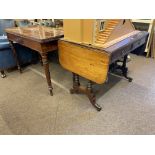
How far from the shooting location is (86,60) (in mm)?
1540

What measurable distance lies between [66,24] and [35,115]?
1.11m

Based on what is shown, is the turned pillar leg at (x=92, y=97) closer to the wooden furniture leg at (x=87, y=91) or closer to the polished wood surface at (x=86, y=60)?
the wooden furniture leg at (x=87, y=91)

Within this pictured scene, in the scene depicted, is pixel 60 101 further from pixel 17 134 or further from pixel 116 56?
pixel 116 56

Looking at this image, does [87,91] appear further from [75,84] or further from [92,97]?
[75,84]

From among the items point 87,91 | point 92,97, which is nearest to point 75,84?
point 87,91

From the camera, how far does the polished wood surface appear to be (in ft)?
4.60

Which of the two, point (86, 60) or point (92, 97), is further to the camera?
point (92, 97)

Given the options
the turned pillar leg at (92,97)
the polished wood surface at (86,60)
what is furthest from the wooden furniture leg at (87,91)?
the polished wood surface at (86,60)

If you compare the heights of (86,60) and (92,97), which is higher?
(86,60)

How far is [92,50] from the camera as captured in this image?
1.43 m

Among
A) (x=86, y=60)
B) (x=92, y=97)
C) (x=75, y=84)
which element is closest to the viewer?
(x=86, y=60)

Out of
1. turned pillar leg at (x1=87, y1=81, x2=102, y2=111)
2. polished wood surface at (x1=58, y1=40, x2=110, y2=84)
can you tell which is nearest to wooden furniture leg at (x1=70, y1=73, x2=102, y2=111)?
turned pillar leg at (x1=87, y1=81, x2=102, y2=111)

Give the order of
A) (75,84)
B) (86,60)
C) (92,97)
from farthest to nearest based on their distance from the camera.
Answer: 1. (75,84)
2. (92,97)
3. (86,60)
